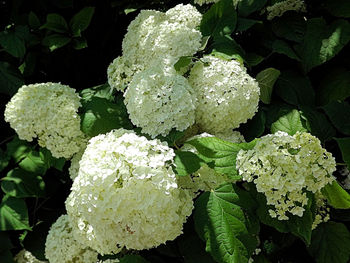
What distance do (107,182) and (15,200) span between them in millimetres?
1446

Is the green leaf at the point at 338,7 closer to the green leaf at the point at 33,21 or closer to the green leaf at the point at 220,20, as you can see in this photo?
the green leaf at the point at 220,20

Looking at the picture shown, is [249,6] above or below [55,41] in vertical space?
above

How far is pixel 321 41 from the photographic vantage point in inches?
89.3

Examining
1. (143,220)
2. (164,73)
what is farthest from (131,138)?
(164,73)

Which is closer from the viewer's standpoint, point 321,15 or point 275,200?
point 275,200

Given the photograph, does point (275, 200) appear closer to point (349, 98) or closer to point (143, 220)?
point (143, 220)

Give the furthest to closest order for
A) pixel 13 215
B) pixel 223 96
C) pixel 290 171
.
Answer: pixel 13 215 → pixel 223 96 → pixel 290 171

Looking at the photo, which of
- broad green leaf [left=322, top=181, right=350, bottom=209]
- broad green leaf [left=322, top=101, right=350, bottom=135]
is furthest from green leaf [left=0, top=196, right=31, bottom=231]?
broad green leaf [left=322, top=101, right=350, bottom=135]

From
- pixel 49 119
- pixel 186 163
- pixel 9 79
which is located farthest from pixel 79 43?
pixel 186 163

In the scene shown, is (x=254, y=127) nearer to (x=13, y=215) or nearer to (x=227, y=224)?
(x=227, y=224)

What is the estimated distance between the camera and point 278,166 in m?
1.58

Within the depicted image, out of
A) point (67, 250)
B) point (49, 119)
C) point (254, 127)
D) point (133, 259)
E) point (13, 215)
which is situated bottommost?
point (13, 215)

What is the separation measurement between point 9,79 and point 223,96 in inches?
71.8

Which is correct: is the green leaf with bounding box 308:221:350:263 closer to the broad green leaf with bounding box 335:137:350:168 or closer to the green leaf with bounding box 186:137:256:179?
the broad green leaf with bounding box 335:137:350:168
